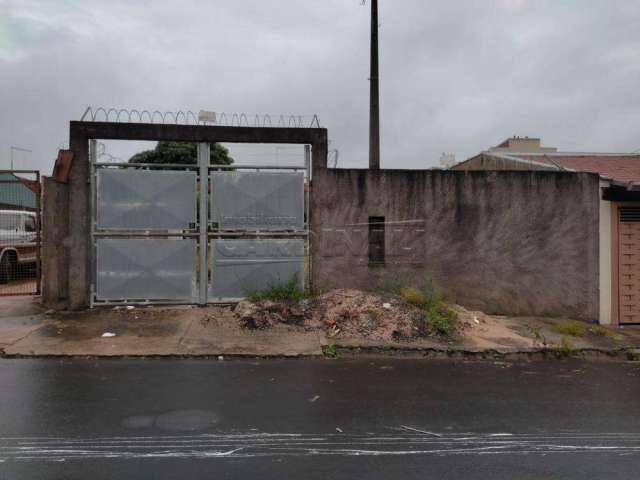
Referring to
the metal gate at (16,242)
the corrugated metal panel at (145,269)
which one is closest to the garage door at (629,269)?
the corrugated metal panel at (145,269)

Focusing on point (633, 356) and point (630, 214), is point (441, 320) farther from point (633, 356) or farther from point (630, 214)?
point (630, 214)

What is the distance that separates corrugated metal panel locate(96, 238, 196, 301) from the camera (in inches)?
380

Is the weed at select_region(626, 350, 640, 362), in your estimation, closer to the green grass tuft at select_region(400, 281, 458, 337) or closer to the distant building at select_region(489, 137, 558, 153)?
the green grass tuft at select_region(400, 281, 458, 337)

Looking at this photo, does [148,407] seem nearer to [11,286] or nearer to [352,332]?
[352,332]

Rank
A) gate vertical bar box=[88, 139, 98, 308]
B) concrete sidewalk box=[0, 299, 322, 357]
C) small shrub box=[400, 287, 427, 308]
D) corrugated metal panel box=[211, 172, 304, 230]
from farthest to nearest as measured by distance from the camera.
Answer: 1. corrugated metal panel box=[211, 172, 304, 230]
2. gate vertical bar box=[88, 139, 98, 308]
3. small shrub box=[400, 287, 427, 308]
4. concrete sidewalk box=[0, 299, 322, 357]

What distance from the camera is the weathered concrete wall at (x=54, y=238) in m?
9.49

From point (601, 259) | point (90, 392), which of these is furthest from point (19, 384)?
point (601, 259)

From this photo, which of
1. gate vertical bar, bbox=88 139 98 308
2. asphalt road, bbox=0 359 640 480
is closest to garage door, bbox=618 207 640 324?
asphalt road, bbox=0 359 640 480

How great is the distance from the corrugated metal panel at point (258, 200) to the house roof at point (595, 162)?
20.2ft

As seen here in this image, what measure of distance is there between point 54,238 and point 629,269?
1091 centimetres

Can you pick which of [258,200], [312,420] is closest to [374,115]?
[258,200]

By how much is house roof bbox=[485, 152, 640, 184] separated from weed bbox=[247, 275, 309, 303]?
6679 millimetres

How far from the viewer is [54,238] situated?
9539 mm

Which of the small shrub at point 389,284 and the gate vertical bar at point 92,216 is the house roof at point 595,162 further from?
the gate vertical bar at point 92,216
